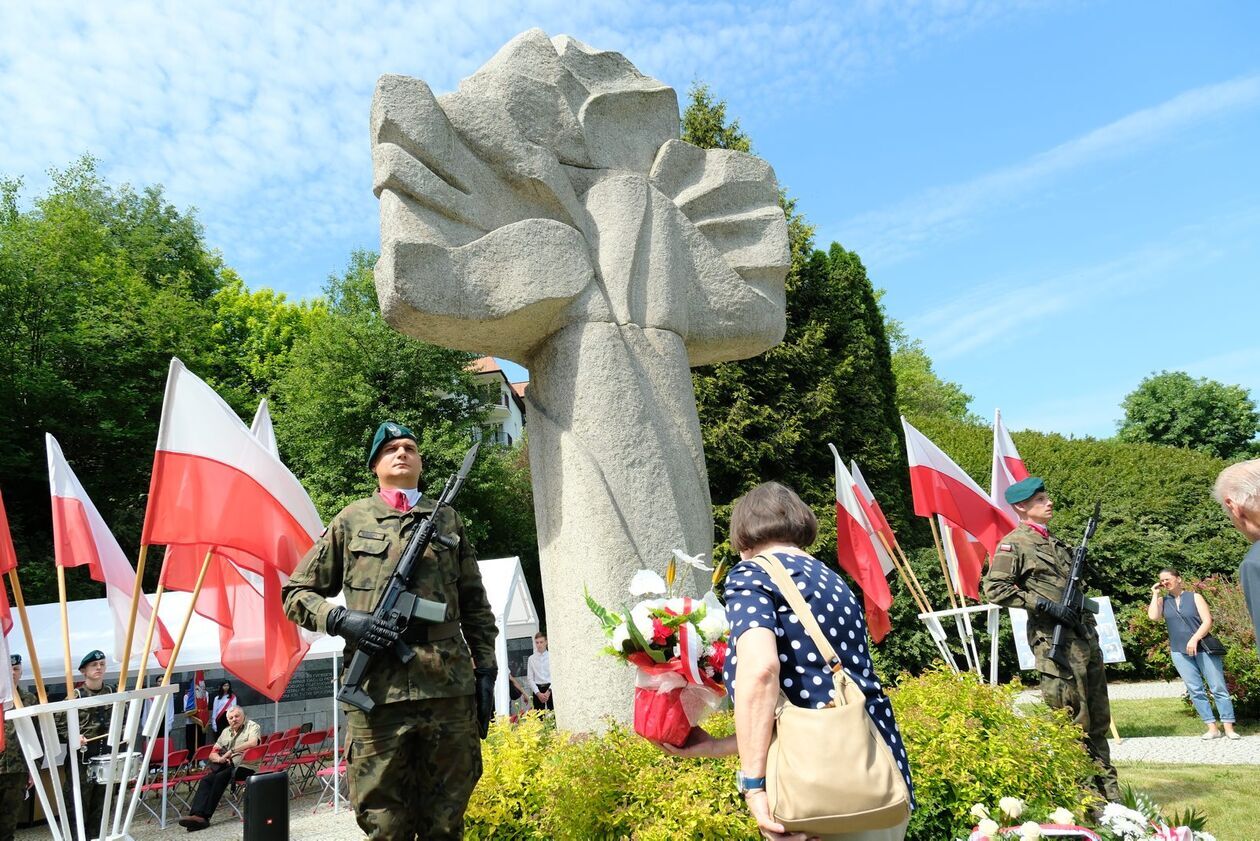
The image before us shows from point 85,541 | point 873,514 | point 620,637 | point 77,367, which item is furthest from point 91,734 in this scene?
point 77,367

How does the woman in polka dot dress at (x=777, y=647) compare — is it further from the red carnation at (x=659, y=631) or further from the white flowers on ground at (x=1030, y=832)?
the white flowers on ground at (x=1030, y=832)

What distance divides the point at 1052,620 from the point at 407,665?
163 inches

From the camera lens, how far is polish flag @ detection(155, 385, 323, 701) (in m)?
4.98

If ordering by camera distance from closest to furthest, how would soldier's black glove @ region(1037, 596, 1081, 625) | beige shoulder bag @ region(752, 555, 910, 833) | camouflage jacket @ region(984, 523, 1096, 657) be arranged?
beige shoulder bag @ region(752, 555, 910, 833), soldier's black glove @ region(1037, 596, 1081, 625), camouflage jacket @ region(984, 523, 1096, 657)

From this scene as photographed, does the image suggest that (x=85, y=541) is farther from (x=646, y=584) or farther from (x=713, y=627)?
(x=713, y=627)

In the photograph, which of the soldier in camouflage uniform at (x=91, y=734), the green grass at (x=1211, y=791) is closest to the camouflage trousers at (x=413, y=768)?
the green grass at (x=1211, y=791)

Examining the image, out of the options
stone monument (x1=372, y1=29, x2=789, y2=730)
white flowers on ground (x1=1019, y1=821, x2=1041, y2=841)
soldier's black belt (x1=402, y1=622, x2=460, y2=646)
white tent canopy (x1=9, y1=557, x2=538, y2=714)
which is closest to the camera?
white flowers on ground (x1=1019, y1=821, x2=1041, y2=841)

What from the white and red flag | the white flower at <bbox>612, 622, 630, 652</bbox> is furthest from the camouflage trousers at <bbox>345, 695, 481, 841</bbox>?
the white and red flag

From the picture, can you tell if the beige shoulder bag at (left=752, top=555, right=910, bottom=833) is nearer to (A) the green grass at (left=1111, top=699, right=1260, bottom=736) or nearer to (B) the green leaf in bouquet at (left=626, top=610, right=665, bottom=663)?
(B) the green leaf in bouquet at (left=626, top=610, right=665, bottom=663)

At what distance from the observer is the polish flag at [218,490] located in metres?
4.94

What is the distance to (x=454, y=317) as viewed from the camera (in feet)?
14.1

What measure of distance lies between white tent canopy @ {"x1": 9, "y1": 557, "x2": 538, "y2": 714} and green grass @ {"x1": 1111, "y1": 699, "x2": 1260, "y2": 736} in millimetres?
7159

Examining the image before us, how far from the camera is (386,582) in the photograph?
3.43 meters

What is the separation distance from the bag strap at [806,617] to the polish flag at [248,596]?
3.30 m
